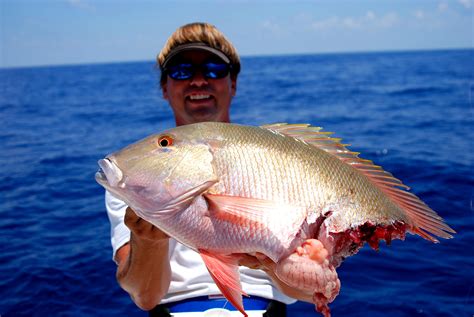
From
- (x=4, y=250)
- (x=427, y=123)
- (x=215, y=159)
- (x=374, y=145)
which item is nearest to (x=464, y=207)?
(x=374, y=145)

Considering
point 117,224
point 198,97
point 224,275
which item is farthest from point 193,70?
point 224,275

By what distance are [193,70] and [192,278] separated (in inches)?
68.9

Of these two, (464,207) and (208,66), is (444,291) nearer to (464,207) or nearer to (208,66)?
(464,207)

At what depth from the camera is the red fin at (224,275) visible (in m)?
2.04

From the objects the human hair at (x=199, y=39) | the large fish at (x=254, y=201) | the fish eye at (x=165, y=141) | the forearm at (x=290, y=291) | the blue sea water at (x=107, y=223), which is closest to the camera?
the large fish at (x=254, y=201)

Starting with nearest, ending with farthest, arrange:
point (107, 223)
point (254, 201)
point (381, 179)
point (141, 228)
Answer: point (254, 201)
point (381, 179)
point (141, 228)
point (107, 223)

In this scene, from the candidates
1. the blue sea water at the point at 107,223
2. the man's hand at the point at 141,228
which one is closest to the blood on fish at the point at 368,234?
the man's hand at the point at 141,228

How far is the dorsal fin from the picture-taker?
2.17 meters

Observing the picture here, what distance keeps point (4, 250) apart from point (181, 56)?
4.99m

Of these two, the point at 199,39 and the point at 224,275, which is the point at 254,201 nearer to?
the point at 224,275

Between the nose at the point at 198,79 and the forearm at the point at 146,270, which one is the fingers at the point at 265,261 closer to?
the forearm at the point at 146,270

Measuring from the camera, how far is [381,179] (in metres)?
2.25

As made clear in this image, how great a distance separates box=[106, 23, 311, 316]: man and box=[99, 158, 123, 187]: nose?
1.24 ft

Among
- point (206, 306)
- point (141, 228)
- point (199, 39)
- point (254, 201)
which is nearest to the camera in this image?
point (254, 201)
